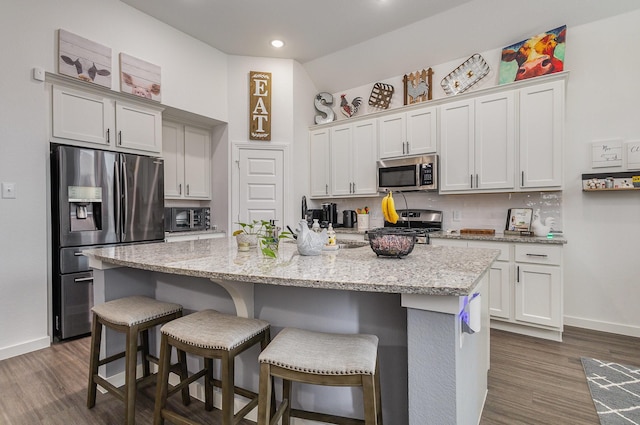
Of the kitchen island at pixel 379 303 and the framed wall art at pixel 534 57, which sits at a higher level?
the framed wall art at pixel 534 57

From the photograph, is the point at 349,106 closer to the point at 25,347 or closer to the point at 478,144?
the point at 478,144

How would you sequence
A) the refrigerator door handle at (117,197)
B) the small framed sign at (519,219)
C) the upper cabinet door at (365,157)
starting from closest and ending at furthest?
1. the refrigerator door handle at (117,197)
2. the small framed sign at (519,219)
3. the upper cabinet door at (365,157)

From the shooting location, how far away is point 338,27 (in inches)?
141

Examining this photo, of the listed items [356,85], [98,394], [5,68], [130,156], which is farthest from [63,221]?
[356,85]

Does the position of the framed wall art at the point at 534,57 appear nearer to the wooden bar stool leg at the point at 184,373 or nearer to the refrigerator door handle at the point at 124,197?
the wooden bar stool leg at the point at 184,373

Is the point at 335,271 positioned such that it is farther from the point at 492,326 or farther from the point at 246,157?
the point at 246,157

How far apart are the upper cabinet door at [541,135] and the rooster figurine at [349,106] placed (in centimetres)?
202

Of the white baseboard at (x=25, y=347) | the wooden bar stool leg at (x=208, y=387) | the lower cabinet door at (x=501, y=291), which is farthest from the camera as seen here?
the lower cabinet door at (x=501, y=291)

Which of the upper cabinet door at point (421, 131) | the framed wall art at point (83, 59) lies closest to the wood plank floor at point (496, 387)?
the upper cabinet door at point (421, 131)

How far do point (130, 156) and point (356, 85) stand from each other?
3.06 m

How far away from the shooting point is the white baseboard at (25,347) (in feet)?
A: 7.87

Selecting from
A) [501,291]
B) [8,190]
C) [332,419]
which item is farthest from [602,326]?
[8,190]

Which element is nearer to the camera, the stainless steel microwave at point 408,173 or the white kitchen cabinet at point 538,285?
the white kitchen cabinet at point 538,285

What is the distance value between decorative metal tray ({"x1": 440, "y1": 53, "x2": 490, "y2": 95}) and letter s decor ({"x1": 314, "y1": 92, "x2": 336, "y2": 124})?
1584 millimetres
